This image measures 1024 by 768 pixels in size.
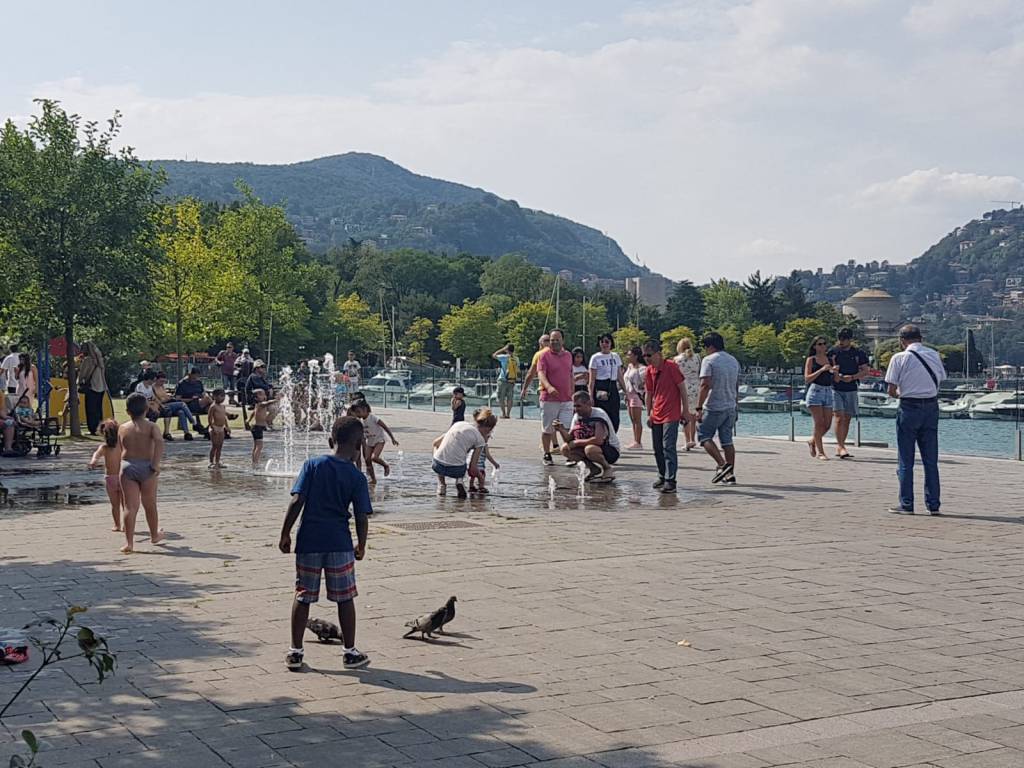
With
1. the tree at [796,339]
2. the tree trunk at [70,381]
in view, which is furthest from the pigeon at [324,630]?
the tree at [796,339]

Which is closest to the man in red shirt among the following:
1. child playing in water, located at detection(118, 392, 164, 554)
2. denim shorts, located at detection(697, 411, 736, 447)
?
denim shorts, located at detection(697, 411, 736, 447)

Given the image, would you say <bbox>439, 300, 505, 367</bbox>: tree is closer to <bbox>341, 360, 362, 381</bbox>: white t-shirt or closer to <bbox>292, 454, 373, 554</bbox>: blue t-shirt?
<bbox>341, 360, 362, 381</bbox>: white t-shirt

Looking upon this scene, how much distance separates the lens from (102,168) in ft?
78.9

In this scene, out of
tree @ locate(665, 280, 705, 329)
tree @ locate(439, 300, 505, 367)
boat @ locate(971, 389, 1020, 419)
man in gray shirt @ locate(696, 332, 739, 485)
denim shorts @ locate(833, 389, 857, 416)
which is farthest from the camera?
tree @ locate(665, 280, 705, 329)

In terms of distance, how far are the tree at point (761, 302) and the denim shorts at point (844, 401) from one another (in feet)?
400

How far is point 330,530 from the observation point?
7258 millimetres

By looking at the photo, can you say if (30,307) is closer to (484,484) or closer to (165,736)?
(484,484)

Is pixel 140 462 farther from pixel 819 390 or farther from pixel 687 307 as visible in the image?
pixel 687 307

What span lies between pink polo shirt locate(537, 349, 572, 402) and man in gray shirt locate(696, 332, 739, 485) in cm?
294

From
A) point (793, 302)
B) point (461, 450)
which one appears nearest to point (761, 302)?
point (793, 302)

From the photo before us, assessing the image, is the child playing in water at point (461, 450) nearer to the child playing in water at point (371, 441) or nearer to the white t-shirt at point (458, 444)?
the white t-shirt at point (458, 444)

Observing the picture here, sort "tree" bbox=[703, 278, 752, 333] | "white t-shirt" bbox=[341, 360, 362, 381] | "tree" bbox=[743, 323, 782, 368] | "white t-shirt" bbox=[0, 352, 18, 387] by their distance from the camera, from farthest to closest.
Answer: "tree" bbox=[703, 278, 752, 333] → "tree" bbox=[743, 323, 782, 368] → "white t-shirt" bbox=[341, 360, 362, 381] → "white t-shirt" bbox=[0, 352, 18, 387]

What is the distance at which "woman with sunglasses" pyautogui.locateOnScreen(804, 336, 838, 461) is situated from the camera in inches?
766

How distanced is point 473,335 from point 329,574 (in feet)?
336
